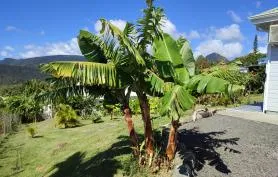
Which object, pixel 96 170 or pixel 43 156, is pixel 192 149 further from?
pixel 43 156

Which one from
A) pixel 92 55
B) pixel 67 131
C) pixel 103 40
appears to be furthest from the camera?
pixel 67 131

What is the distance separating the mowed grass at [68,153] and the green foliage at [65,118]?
3.41 feet

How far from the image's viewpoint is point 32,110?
24891 mm

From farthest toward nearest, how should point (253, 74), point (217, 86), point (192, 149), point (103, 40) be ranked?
point (253, 74), point (192, 149), point (103, 40), point (217, 86)

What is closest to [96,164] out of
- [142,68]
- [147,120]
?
[147,120]

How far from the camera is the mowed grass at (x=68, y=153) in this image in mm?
10500

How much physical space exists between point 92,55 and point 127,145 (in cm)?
404

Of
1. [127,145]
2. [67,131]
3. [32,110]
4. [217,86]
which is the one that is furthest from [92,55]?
[32,110]

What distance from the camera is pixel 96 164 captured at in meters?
10.8

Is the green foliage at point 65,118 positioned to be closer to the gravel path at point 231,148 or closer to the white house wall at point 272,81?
the gravel path at point 231,148

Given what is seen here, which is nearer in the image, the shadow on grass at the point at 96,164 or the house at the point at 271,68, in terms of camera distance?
the shadow on grass at the point at 96,164

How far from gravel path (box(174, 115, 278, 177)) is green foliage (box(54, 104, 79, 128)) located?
854cm

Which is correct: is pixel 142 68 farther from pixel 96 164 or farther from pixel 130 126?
pixel 96 164

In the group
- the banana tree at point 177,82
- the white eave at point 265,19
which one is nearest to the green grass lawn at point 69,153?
the banana tree at point 177,82
